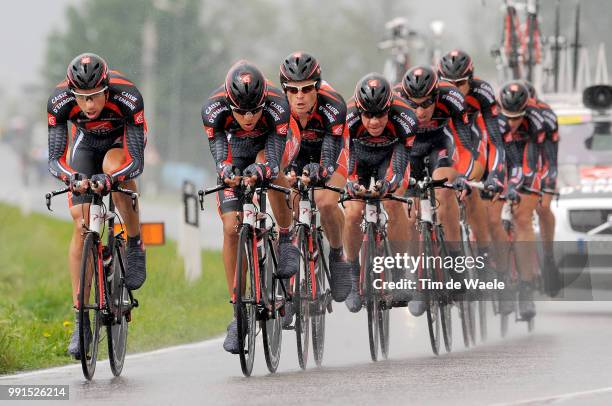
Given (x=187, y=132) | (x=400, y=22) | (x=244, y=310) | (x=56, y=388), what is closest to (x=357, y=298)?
(x=244, y=310)

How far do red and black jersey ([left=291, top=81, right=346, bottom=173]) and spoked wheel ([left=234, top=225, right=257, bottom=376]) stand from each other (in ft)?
5.19

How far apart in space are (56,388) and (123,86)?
2.23 m

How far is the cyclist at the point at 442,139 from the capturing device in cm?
1473

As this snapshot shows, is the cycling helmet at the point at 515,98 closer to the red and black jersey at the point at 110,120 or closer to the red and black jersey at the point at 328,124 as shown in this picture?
the red and black jersey at the point at 328,124

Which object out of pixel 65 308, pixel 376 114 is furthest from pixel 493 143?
pixel 65 308

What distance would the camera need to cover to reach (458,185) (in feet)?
47.6

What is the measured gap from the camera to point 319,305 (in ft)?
43.0

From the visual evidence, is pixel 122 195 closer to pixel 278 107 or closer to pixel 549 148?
pixel 278 107

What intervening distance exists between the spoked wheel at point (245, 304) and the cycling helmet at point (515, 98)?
20.3ft

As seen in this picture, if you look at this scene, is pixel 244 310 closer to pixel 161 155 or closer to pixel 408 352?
pixel 408 352

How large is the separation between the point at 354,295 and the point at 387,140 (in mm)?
1313

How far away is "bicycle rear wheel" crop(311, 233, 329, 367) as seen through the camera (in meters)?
12.8

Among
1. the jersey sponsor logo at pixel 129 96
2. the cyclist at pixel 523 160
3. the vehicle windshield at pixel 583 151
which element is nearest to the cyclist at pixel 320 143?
the jersey sponsor logo at pixel 129 96

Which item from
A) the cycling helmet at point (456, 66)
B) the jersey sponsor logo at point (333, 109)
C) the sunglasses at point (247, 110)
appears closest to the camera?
the sunglasses at point (247, 110)
